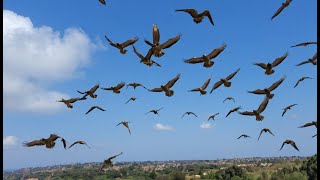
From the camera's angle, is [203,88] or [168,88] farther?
[203,88]

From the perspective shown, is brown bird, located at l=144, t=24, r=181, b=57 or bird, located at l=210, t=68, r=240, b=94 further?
bird, located at l=210, t=68, r=240, b=94

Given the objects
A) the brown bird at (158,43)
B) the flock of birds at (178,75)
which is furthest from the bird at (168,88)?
the brown bird at (158,43)

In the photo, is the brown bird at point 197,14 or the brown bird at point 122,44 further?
the brown bird at point 122,44

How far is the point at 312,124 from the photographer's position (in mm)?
14102

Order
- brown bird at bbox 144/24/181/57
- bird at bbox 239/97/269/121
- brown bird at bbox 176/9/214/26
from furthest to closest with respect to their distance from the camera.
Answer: bird at bbox 239/97/269/121, brown bird at bbox 176/9/214/26, brown bird at bbox 144/24/181/57

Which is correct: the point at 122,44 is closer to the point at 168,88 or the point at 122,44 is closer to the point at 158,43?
the point at 168,88

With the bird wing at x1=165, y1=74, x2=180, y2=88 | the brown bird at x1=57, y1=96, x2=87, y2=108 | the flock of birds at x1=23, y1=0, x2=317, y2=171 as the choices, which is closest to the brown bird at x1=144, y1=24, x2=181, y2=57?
the flock of birds at x1=23, y1=0, x2=317, y2=171

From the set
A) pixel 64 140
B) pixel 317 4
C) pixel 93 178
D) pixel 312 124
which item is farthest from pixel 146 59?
pixel 93 178

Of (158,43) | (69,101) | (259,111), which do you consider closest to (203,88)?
(259,111)

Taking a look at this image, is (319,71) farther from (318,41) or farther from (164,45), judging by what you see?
(164,45)

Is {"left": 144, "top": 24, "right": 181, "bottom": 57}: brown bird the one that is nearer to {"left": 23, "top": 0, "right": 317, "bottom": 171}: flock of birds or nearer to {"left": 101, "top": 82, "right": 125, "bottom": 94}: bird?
{"left": 23, "top": 0, "right": 317, "bottom": 171}: flock of birds

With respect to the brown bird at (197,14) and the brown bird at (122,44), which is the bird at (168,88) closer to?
the brown bird at (122,44)

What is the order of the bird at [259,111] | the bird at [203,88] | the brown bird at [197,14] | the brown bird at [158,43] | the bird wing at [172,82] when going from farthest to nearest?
the bird at [203,88]
the bird wing at [172,82]
the bird at [259,111]
the brown bird at [197,14]
the brown bird at [158,43]

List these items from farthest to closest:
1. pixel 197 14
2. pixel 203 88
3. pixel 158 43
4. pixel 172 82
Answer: pixel 203 88 → pixel 172 82 → pixel 197 14 → pixel 158 43
